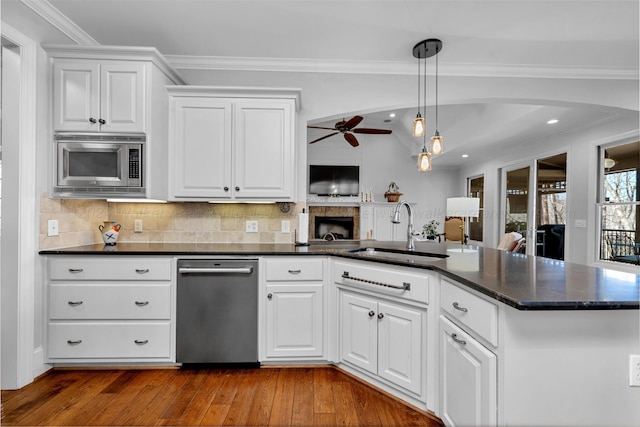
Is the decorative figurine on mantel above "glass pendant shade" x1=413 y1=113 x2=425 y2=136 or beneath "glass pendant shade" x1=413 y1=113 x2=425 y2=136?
beneath

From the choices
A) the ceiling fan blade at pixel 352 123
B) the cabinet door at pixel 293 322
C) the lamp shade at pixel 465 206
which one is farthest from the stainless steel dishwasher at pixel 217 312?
the ceiling fan blade at pixel 352 123

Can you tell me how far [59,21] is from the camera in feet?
7.64

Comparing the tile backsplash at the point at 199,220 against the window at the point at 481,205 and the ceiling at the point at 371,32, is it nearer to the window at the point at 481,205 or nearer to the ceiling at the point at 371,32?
the ceiling at the point at 371,32

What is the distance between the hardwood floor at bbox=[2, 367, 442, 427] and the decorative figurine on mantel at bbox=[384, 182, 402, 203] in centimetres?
541

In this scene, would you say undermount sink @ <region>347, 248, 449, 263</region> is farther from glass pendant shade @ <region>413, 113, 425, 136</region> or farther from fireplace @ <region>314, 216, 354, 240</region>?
fireplace @ <region>314, 216, 354, 240</region>

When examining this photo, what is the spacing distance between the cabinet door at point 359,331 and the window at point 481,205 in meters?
5.90

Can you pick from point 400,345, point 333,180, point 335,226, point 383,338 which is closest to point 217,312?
point 383,338

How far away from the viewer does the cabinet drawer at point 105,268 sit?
7.65 feet

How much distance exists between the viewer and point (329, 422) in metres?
1.83

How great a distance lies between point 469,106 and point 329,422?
521 centimetres

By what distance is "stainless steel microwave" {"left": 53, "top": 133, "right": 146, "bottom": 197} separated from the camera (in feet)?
8.02

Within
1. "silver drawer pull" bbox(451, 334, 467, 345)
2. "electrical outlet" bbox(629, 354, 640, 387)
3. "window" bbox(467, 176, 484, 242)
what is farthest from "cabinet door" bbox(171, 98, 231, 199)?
"window" bbox(467, 176, 484, 242)

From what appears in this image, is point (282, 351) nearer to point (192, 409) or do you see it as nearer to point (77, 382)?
point (192, 409)

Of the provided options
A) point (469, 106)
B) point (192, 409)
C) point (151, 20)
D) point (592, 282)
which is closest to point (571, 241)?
point (469, 106)
